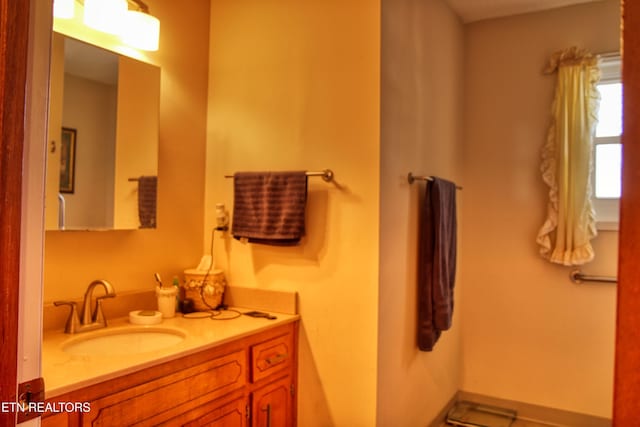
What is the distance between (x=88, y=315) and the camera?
1.70 m

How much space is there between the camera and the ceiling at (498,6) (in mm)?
2613

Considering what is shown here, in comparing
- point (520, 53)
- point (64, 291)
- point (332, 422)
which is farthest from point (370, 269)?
point (520, 53)

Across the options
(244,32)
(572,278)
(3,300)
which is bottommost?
(572,278)

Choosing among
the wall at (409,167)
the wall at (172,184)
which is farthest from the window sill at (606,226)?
the wall at (172,184)

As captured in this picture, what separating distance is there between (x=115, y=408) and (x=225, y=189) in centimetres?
120

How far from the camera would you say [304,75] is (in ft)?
6.68

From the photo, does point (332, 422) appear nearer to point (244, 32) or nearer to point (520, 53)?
point (244, 32)

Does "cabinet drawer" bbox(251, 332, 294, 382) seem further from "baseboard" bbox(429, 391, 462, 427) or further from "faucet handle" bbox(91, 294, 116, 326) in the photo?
"baseboard" bbox(429, 391, 462, 427)

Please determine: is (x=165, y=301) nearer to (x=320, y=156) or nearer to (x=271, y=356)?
(x=271, y=356)

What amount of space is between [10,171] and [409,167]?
175 centimetres

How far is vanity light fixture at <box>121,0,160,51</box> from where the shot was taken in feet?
6.08

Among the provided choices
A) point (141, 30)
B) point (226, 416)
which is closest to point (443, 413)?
point (226, 416)

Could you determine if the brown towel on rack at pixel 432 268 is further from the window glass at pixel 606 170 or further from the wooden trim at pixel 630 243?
the wooden trim at pixel 630 243

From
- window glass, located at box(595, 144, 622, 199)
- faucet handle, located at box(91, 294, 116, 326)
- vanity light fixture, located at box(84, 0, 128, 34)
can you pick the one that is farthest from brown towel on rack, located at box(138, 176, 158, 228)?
window glass, located at box(595, 144, 622, 199)
